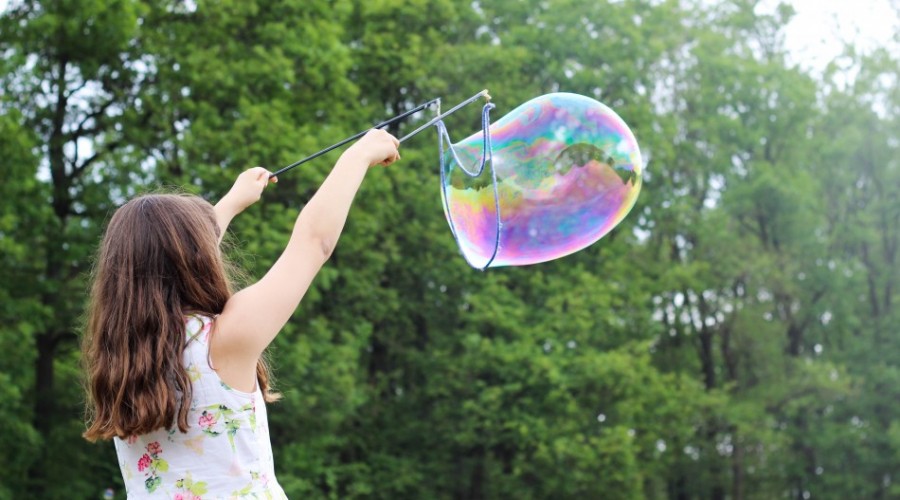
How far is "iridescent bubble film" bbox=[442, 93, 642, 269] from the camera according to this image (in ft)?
18.3

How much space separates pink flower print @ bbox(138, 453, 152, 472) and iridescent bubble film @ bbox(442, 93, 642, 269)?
2913 mm

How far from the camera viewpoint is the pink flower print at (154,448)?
2557 mm

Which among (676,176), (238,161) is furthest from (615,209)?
(676,176)

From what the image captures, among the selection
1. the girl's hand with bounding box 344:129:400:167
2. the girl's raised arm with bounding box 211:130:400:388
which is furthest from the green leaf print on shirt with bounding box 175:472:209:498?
the girl's hand with bounding box 344:129:400:167

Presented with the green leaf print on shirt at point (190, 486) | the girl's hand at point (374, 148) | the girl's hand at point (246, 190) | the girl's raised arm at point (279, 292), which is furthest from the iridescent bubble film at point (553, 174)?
the green leaf print on shirt at point (190, 486)

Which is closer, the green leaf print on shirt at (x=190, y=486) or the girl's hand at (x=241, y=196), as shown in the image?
the green leaf print on shirt at (x=190, y=486)

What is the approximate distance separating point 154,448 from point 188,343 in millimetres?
242

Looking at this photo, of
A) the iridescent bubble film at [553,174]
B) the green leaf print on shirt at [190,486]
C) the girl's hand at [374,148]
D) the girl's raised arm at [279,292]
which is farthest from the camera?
the iridescent bubble film at [553,174]

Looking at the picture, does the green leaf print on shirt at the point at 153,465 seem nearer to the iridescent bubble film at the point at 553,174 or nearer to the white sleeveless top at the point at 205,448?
the white sleeveless top at the point at 205,448

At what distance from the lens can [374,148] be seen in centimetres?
274

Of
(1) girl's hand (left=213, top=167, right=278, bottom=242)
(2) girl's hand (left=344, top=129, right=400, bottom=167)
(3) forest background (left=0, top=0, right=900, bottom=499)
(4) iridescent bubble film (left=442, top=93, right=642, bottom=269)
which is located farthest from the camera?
(3) forest background (left=0, top=0, right=900, bottom=499)

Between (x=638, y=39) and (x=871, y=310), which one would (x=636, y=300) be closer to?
(x=638, y=39)

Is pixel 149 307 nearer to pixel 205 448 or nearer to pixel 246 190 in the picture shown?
pixel 205 448

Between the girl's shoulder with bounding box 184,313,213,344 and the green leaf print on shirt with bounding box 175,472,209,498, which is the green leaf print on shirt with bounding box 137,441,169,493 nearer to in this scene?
the green leaf print on shirt with bounding box 175,472,209,498
